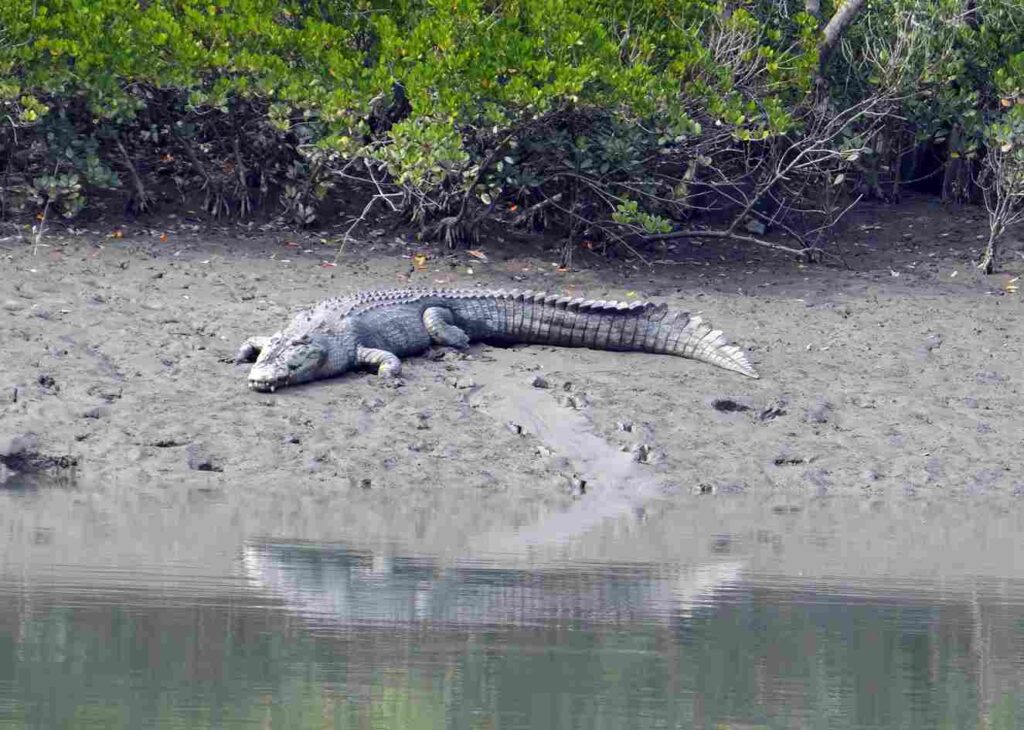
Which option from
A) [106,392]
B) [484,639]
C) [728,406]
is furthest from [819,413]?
[484,639]

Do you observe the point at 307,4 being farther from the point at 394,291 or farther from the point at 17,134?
the point at 394,291

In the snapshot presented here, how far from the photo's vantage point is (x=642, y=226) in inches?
552

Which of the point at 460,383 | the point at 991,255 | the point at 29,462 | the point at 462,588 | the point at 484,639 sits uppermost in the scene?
the point at 484,639

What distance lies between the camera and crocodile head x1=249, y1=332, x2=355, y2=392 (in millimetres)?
10367

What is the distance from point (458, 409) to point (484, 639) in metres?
5.28

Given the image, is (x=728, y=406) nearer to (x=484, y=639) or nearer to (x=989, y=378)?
(x=989, y=378)

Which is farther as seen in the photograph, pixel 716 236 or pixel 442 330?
pixel 716 236

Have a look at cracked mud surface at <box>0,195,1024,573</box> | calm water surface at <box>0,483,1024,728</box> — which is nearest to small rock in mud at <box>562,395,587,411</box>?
cracked mud surface at <box>0,195,1024,573</box>

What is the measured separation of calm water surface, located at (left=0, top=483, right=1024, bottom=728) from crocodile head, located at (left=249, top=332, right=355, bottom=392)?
3205mm

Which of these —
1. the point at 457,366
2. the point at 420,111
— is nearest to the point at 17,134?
the point at 420,111

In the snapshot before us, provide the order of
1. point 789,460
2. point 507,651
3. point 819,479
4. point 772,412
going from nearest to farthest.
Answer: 1. point 507,651
2. point 819,479
3. point 789,460
4. point 772,412

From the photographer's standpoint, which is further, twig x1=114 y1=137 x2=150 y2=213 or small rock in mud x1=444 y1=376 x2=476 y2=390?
twig x1=114 y1=137 x2=150 y2=213

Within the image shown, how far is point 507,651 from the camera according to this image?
4.89 metres

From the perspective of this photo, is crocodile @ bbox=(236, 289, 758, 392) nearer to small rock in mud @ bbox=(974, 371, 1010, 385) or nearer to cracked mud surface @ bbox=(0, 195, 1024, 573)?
cracked mud surface @ bbox=(0, 195, 1024, 573)
